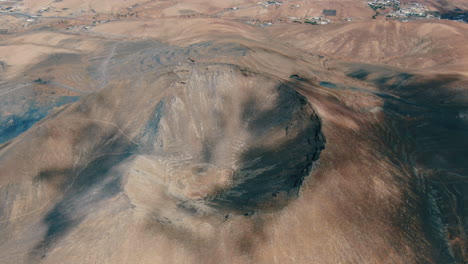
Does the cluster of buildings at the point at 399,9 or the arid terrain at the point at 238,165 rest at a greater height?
the cluster of buildings at the point at 399,9

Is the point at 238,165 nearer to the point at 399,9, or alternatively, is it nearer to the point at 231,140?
the point at 231,140

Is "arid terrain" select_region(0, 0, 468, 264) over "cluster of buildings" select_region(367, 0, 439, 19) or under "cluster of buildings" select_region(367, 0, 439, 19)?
under

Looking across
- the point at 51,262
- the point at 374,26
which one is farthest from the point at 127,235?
the point at 374,26

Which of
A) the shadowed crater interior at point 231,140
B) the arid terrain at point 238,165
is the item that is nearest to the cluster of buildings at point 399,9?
the arid terrain at point 238,165

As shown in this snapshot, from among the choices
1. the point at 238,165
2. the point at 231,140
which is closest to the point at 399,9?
the point at 231,140

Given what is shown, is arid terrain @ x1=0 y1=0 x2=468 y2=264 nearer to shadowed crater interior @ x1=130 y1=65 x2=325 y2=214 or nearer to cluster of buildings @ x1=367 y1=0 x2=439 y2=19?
shadowed crater interior @ x1=130 y1=65 x2=325 y2=214

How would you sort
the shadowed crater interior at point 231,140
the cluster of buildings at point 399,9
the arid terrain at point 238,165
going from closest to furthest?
1. the arid terrain at point 238,165
2. the shadowed crater interior at point 231,140
3. the cluster of buildings at point 399,9

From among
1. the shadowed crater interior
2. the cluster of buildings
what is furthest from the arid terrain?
the cluster of buildings

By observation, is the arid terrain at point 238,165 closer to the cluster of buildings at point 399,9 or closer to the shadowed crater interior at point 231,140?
the shadowed crater interior at point 231,140
